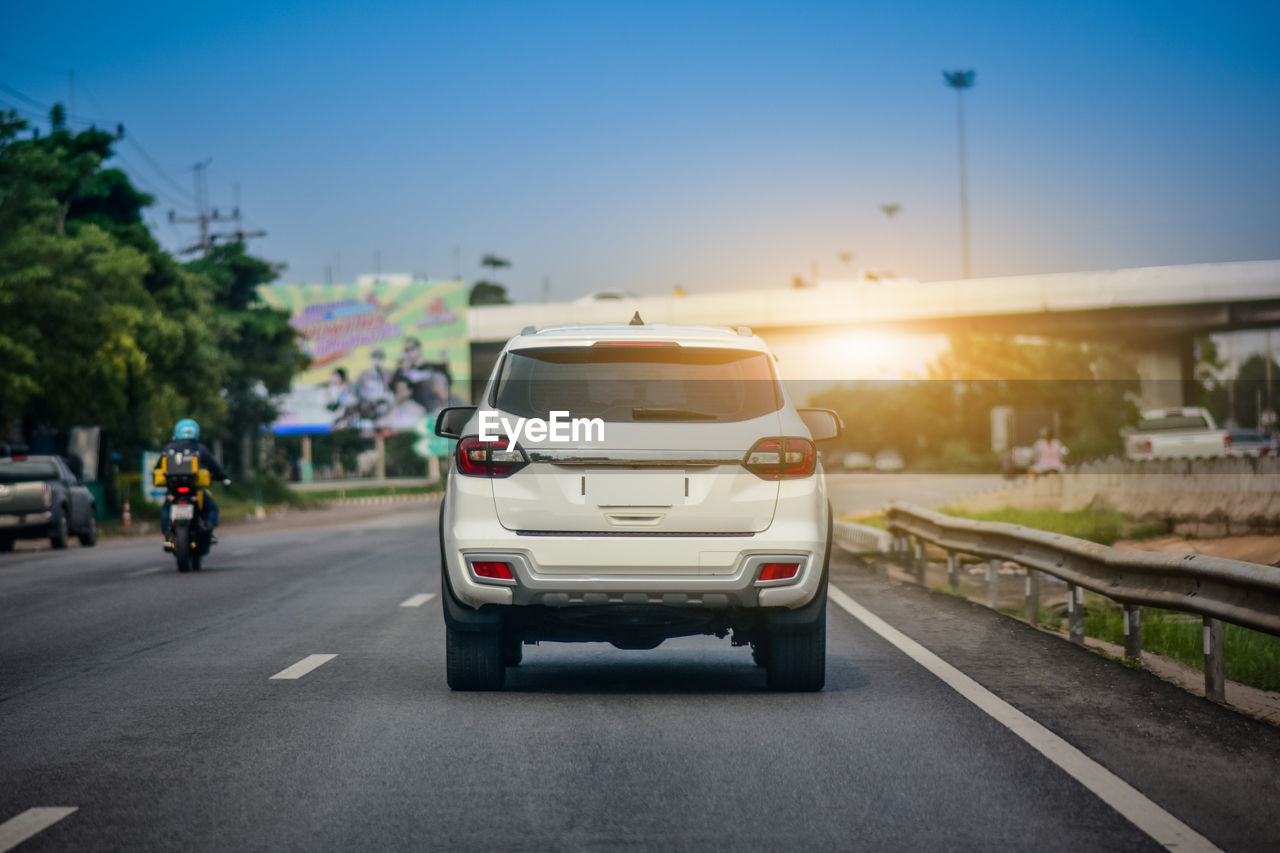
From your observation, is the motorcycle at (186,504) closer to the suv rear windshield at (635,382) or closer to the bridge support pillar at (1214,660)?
the suv rear windshield at (635,382)

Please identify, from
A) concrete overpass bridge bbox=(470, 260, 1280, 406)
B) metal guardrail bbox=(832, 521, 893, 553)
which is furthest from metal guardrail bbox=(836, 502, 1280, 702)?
concrete overpass bridge bbox=(470, 260, 1280, 406)

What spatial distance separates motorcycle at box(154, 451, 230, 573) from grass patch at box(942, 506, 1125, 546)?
32.1 feet

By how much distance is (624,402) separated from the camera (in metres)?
8.61

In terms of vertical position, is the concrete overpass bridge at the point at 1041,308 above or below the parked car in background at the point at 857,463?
above

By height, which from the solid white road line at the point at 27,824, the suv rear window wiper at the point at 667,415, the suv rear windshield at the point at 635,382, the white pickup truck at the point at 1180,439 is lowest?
the solid white road line at the point at 27,824

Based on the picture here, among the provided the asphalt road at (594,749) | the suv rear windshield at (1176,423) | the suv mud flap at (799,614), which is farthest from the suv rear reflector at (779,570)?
the suv rear windshield at (1176,423)

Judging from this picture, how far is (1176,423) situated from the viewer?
46.8 m

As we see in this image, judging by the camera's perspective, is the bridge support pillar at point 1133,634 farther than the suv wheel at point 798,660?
Yes

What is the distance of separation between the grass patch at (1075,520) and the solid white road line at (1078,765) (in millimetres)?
13144


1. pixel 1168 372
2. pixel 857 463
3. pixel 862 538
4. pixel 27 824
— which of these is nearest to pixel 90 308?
pixel 862 538

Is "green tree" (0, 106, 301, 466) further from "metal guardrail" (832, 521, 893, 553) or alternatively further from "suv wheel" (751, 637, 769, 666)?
"suv wheel" (751, 637, 769, 666)

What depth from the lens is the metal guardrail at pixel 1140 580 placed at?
28.1 feet

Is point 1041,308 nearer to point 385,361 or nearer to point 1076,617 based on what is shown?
point 385,361

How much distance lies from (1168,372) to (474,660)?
2331 inches
